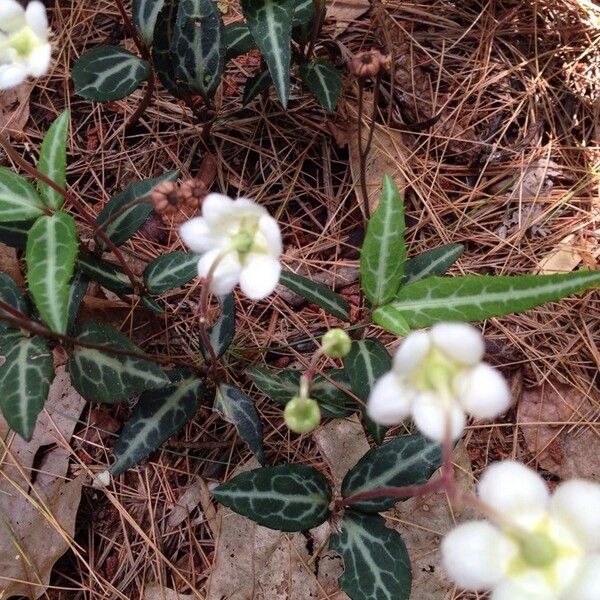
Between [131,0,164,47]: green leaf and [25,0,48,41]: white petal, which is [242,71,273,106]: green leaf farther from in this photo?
[25,0,48,41]: white petal

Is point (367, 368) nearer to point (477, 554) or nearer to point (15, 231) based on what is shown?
point (477, 554)

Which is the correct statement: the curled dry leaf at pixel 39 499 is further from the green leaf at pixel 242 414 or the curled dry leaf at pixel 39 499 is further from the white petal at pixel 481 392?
the white petal at pixel 481 392

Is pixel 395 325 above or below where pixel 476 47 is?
below

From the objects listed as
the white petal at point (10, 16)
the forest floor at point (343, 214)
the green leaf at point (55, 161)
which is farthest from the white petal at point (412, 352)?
the white petal at point (10, 16)

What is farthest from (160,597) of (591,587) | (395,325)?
(591,587)

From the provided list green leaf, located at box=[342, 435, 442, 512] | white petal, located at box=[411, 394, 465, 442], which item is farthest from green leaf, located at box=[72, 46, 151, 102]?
white petal, located at box=[411, 394, 465, 442]

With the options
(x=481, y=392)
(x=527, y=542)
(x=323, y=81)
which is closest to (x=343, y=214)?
(x=323, y=81)

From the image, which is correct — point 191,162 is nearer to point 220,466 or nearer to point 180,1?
point 180,1
